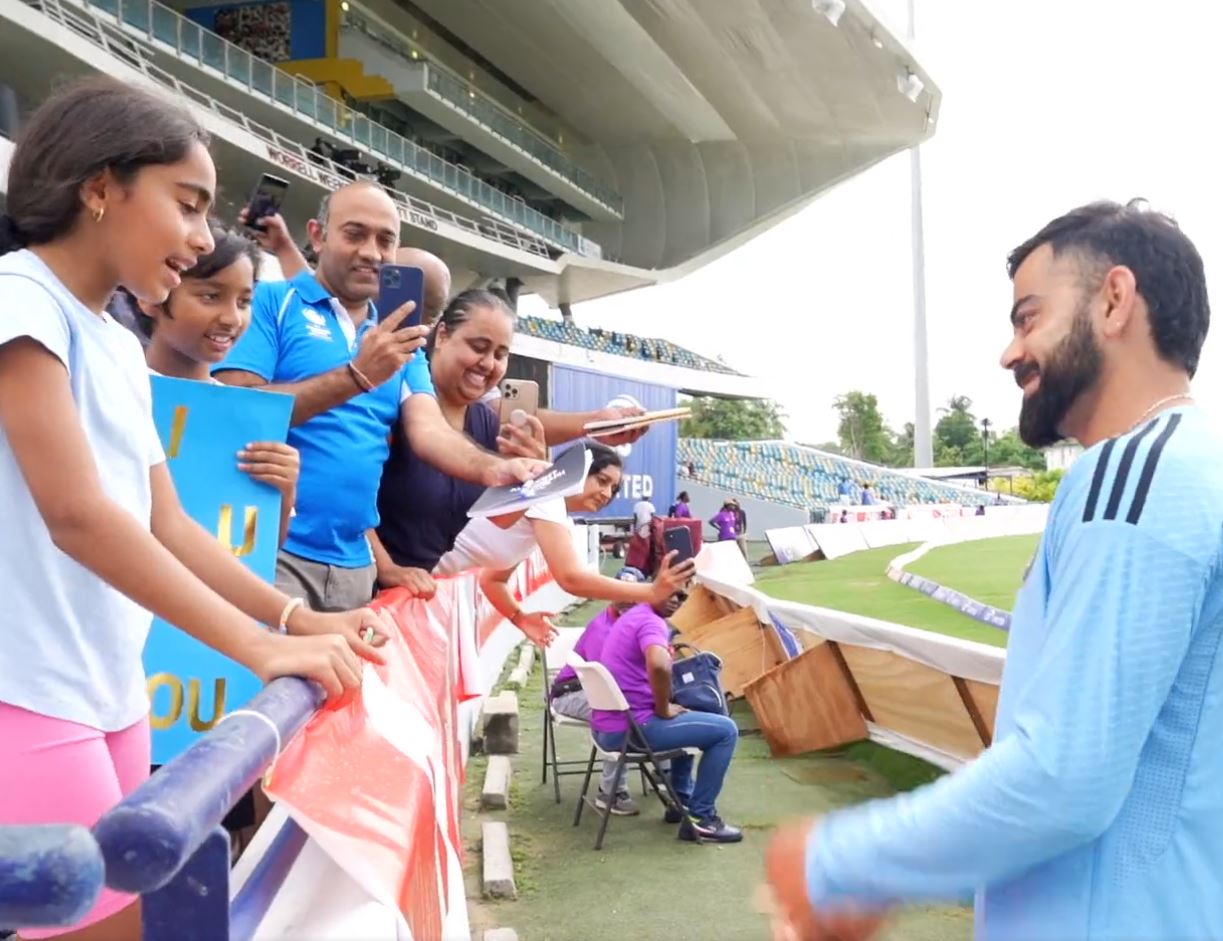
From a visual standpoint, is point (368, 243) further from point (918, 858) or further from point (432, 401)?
point (918, 858)

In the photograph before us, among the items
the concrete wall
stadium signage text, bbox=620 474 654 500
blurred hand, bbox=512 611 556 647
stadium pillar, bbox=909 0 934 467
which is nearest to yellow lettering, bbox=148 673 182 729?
blurred hand, bbox=512 611 556 647

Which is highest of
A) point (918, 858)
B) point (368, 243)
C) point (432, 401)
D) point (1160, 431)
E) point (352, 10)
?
point (352, 10)

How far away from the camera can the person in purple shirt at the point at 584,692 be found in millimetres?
5688

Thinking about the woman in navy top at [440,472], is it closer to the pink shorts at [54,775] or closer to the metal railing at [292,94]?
the pink shorts at [54,775]

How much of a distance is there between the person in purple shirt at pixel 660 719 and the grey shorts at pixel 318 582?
262 centimetres

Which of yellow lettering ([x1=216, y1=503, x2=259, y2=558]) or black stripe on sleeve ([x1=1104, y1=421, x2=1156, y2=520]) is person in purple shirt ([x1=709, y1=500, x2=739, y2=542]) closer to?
yellow lettering ([x1=216, y1=503, x2=259, y2=558])

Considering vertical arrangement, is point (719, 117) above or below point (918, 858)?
above

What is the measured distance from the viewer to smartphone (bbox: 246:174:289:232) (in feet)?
10.8

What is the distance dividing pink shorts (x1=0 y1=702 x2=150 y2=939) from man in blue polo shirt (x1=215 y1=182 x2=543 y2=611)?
3.97ft

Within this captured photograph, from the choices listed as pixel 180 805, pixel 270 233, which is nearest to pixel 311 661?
pixel 180 805

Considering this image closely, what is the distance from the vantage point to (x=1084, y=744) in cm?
115

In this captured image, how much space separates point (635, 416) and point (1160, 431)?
1.61 metres

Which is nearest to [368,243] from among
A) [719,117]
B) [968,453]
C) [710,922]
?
[710,922]

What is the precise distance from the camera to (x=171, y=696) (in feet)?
6.51
